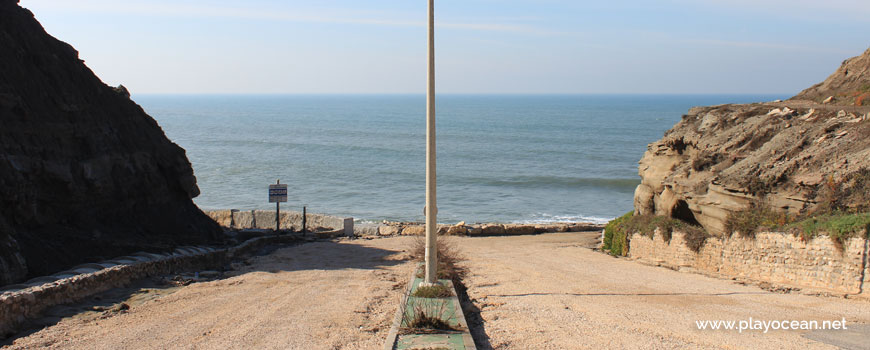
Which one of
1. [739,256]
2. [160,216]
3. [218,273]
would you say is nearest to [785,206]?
[739,256]

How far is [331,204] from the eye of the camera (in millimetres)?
43688

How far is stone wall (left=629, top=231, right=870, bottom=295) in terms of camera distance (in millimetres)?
12578

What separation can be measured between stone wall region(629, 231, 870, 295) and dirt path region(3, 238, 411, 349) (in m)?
7.67

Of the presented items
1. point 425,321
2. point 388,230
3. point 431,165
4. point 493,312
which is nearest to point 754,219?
point 493,312

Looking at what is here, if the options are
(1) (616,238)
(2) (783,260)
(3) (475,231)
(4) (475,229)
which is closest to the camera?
(2) (783,260)

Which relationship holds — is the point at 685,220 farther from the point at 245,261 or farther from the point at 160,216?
the point at 160,216

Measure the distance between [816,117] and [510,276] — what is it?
31.8ft

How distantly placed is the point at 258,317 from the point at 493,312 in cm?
383

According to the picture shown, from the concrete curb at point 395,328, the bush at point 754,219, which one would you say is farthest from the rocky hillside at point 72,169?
the bush at point 754,219

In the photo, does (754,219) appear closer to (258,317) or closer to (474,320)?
(474,320)

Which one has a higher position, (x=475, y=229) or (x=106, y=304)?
(x=106, y=304)

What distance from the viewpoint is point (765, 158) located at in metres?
17.3

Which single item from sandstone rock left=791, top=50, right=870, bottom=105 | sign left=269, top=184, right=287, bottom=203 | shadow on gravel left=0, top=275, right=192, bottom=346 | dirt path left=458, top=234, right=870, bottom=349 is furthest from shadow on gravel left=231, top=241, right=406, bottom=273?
sandstone rock left=791, top=50, right=870, bottom=105

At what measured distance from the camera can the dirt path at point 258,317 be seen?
9258 mm
